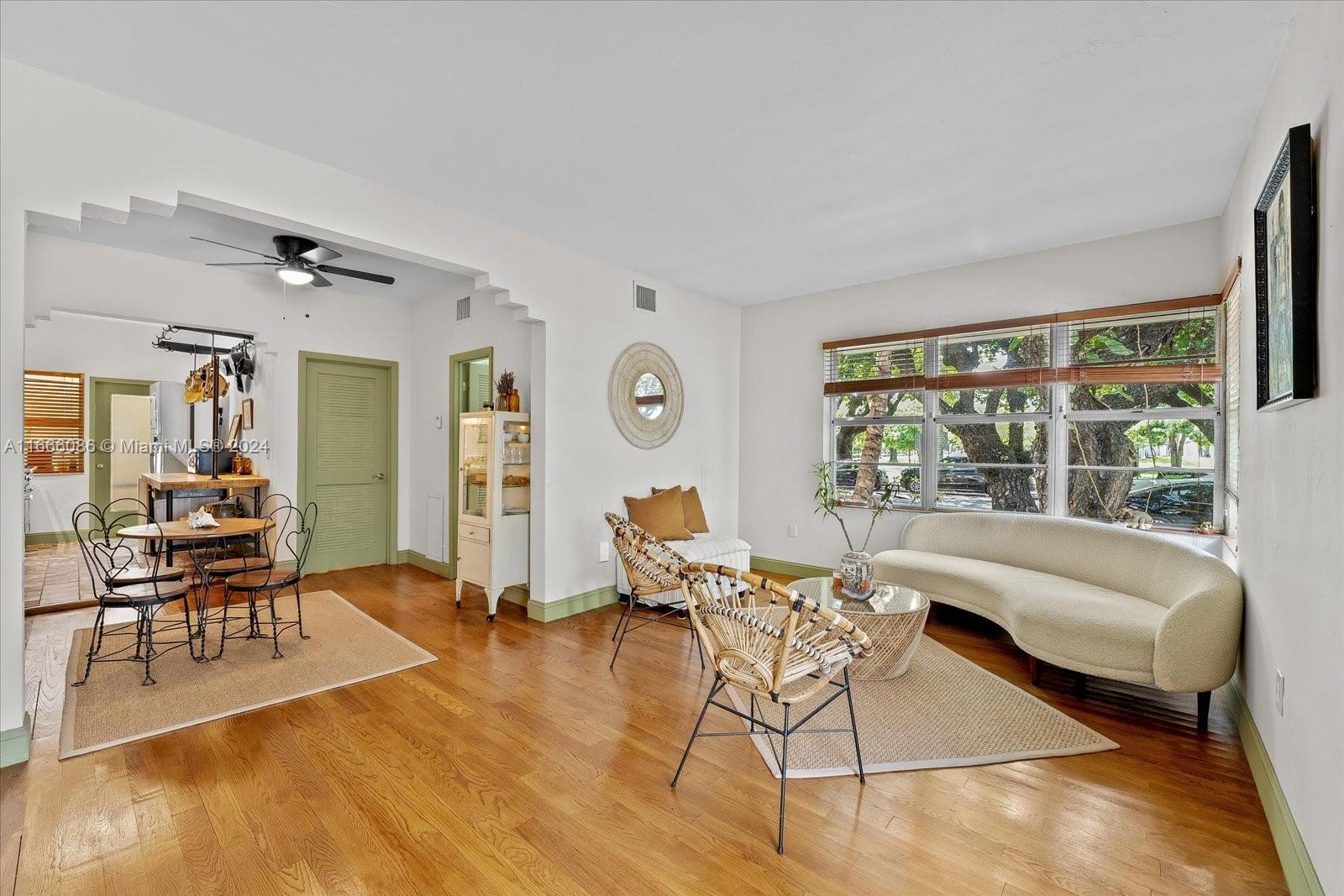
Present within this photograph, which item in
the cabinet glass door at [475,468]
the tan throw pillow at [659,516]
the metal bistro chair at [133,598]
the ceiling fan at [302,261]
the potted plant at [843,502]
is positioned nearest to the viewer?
the metal bistro chair at [133,598]

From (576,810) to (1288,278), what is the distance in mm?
2988

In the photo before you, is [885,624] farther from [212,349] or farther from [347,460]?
[212,349]

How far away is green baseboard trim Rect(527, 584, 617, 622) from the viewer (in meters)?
4.37

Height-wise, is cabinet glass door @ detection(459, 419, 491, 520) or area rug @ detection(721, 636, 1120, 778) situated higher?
cabinet glass door @ detection(459, 419, 491, 520)

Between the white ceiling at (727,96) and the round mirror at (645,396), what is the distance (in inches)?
59.8

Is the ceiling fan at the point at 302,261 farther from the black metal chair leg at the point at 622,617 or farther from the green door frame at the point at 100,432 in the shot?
the black metal chair leg at the point at 622,617

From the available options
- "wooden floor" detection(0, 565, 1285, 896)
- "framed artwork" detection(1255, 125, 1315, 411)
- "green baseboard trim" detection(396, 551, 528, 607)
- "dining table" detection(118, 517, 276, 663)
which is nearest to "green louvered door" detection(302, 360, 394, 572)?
"green baseboard trim" detection(396, 551, 528, 607)

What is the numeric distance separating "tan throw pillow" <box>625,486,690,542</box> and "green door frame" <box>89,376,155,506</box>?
4920mm

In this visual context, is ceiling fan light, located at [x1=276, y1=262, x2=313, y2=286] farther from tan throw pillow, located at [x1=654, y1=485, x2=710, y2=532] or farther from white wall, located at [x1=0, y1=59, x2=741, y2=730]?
tan throw pillow, located at [x1=654, y1=485, x2=710, y2=532]

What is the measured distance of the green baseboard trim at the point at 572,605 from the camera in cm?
437

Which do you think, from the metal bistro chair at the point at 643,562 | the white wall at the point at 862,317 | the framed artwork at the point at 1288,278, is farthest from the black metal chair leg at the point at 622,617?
the framed artwork at the point at 1288,278

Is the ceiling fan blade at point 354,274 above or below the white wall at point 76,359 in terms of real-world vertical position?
above

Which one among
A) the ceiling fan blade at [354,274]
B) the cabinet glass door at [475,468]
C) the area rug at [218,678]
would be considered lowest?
the area rug at [218,678]

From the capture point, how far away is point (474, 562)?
15.1ft
